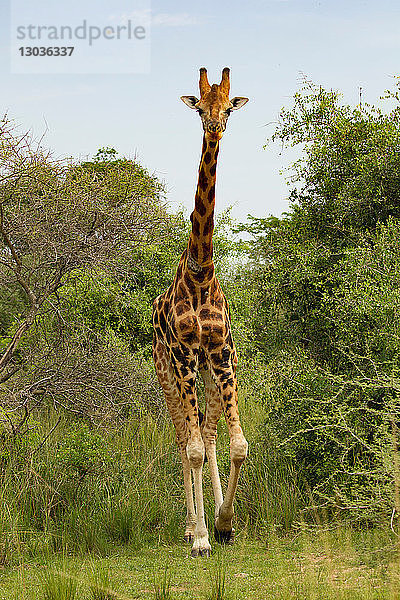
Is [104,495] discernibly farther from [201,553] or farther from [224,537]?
[201,553]

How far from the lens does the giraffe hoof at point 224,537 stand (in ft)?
23.1

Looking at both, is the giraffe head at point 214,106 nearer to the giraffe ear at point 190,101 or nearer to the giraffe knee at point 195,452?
the giraffe ear at point 190,101

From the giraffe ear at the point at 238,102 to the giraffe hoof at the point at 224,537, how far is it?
3928 millimetres

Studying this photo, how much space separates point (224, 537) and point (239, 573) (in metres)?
0.86

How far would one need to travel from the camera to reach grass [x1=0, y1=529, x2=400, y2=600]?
16.9ft

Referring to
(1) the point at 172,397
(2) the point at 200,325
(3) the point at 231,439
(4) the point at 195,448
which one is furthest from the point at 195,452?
(1) the point at 172,397

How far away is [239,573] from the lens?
6.21 meters

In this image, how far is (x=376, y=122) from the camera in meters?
9.37

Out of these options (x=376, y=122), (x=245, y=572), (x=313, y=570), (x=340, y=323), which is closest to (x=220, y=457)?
(x=340, y=323)

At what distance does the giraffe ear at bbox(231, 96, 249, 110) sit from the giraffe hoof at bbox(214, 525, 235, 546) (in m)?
3.93

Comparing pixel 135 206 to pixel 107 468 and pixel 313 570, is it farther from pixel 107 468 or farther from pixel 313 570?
pixel 313 570

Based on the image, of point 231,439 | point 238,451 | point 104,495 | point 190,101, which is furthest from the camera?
point 104,495

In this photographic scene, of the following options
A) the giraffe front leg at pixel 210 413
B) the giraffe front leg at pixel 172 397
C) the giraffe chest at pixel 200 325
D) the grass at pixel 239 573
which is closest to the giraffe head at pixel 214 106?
the giraffe chest at pixel 200 325

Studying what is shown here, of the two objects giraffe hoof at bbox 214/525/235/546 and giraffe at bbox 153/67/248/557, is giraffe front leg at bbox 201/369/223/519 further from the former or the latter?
giraffe hoof at bbox 214/525/235/546
